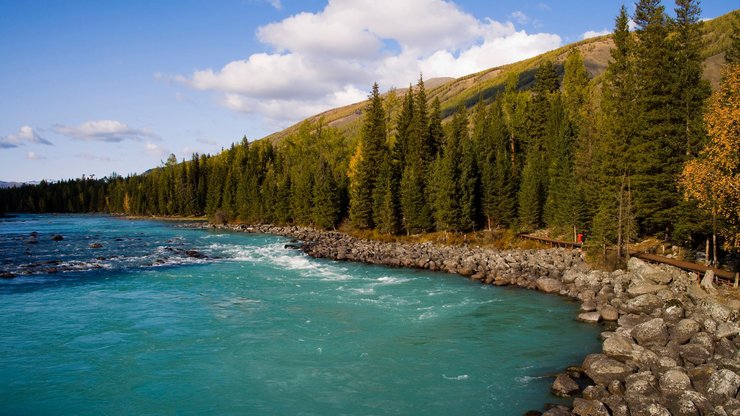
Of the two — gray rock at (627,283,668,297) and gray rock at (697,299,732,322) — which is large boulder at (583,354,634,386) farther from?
gray rock at (627,283,668,297)

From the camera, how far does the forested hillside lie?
35.2m

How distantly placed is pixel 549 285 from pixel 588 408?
61.6ft

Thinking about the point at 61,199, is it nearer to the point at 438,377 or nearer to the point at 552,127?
the point at 552,127

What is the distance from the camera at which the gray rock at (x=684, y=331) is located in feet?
63.4

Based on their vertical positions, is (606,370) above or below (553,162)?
below

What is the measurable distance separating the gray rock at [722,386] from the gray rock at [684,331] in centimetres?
445

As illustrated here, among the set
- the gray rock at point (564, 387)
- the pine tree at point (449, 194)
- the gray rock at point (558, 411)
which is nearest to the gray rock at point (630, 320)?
the gray rock at point (564, 387)

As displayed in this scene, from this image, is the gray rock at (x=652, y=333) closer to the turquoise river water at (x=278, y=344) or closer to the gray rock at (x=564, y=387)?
the turquoise river water at (x=278, y=344)

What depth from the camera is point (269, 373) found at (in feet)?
59.1

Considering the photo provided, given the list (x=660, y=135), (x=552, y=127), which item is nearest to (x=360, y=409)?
(x=660, y=135)

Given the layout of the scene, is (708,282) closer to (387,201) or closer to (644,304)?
(644,304)

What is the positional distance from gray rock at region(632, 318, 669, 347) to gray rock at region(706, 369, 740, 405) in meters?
4.43

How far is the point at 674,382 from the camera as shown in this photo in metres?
15.2

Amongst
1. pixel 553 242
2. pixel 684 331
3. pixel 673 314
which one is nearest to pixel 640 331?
pixel 684 331
